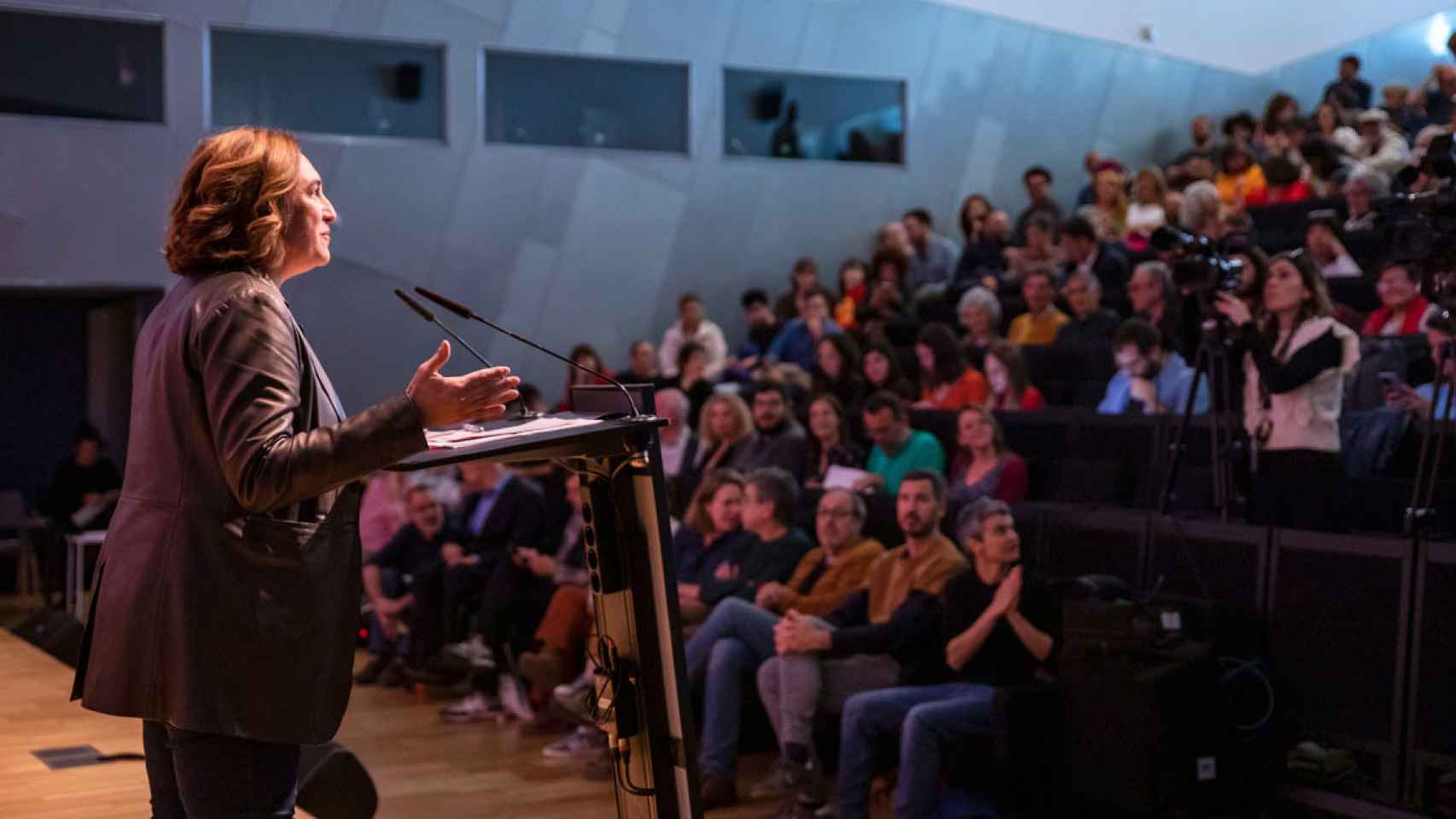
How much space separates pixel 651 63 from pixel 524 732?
5405mm

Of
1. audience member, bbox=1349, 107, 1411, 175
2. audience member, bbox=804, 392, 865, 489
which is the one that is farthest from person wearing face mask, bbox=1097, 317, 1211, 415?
audience member, bbox=1349, 107, 1411, 175

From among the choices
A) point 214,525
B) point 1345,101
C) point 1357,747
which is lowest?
point 1357,747

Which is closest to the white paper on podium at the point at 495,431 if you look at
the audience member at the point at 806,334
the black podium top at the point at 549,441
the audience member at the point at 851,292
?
the black podium top at the point at 549,441

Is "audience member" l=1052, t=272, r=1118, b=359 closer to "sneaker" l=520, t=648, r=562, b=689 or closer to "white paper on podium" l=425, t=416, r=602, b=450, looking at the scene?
"sneaker" l=520, t=648, r=562, b=689

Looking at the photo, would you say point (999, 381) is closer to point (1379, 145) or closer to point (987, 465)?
point (987, 465)

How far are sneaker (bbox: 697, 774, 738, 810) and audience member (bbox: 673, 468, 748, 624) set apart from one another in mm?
698

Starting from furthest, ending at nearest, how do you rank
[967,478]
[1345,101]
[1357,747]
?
[1345,101], [967,478], [1357,747]

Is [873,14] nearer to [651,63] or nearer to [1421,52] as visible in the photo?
[651,63]

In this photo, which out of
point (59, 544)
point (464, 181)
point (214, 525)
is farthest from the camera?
point (464, 181)

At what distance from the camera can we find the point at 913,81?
10461mm

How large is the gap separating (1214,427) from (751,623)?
4.43ft

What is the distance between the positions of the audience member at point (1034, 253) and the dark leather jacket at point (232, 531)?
22.4 ft

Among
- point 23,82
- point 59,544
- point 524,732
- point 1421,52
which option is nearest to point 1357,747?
point 524,732

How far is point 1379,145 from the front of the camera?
8.20m
